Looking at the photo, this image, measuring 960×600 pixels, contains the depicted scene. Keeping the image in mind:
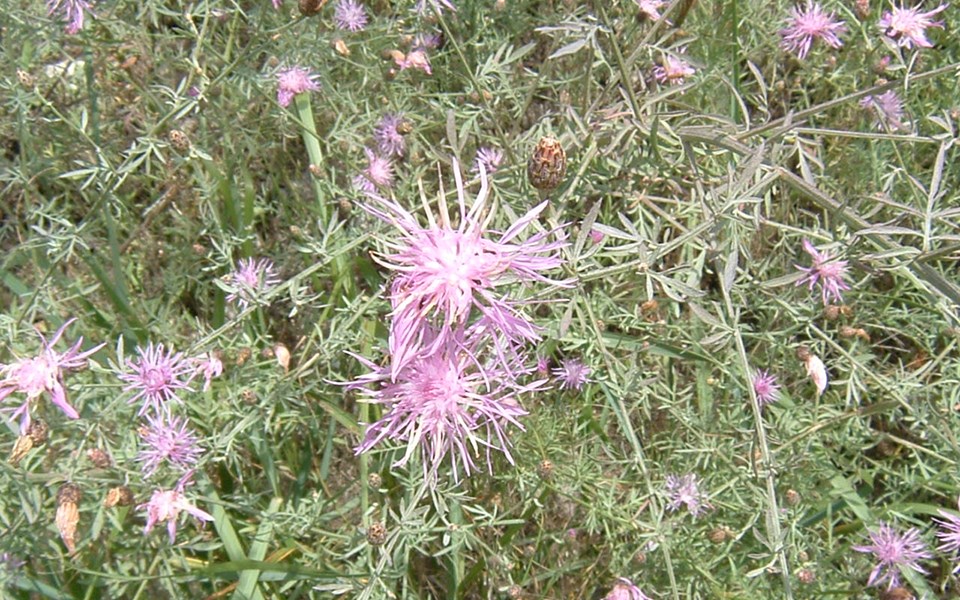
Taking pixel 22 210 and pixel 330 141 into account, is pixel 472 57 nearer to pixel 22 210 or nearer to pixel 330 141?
pixel 330 141

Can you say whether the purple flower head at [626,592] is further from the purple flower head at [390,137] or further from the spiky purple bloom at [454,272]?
the purple flower head at [390,137]

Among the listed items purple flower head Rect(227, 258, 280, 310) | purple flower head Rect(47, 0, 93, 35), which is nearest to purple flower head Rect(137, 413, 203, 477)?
purple flower head Rect(227, 258, 280, 310)

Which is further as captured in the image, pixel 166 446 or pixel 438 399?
pixel 166 446

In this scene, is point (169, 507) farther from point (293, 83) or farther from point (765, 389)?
point (765, 389)

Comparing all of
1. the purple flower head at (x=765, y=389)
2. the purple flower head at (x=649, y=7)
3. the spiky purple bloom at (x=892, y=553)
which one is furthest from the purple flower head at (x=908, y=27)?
the spiky purple bloom at (x=892, y=553)

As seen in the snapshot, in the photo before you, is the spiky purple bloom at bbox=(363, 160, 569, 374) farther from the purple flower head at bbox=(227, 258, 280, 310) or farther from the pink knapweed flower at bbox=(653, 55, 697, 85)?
the pink knapweed flower at bbox=(653, 55, 697, 85)

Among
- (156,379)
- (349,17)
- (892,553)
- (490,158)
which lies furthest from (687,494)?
(349,17)

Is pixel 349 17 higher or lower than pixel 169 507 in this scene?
higher
